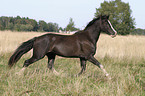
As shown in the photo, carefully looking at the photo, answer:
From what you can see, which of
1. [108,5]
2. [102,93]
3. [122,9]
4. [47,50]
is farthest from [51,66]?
[108,5]

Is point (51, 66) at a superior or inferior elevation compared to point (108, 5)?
inferior

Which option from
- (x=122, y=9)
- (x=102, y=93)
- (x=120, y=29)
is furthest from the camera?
(x=122, y=9)

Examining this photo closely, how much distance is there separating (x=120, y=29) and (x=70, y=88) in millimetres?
42019

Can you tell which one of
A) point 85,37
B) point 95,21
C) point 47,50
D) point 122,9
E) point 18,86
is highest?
point 122,9

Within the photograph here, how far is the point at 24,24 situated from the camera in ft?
336

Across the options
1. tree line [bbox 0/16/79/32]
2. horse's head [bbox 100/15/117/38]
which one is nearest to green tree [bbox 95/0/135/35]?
horse's head [bbox 100/15/117/38]

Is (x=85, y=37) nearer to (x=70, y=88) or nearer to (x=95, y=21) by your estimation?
(x=95, y=21)

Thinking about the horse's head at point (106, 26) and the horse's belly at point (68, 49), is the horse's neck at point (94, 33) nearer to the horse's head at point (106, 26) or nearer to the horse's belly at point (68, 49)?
the horse's head at point (106, 26)

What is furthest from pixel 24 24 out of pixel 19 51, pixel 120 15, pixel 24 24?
pixel 19 51

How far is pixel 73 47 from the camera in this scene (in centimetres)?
480

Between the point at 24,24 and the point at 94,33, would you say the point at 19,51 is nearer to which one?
the point at 94,33

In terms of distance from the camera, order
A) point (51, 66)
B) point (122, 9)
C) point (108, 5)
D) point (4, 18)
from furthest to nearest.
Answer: point (4, 18) < point (108, 5) < point (122, 9) < point (51, 66)

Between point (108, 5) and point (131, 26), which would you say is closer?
point (131, 26)

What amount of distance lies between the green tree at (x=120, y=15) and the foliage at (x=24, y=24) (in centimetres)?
5235
